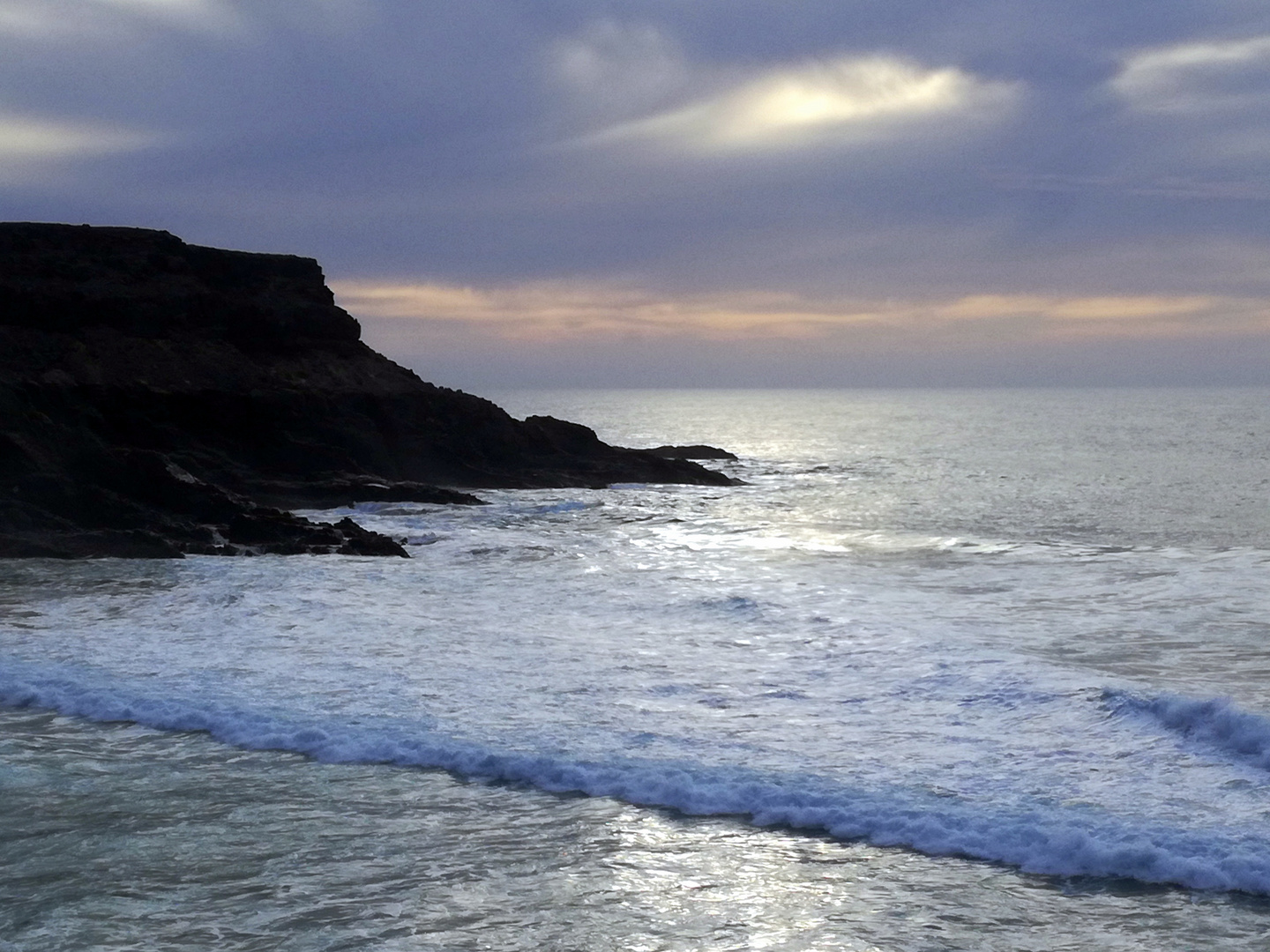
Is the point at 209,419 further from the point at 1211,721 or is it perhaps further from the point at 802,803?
the point at 1211,721

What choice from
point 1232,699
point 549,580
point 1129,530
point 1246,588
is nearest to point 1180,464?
point 1129,530

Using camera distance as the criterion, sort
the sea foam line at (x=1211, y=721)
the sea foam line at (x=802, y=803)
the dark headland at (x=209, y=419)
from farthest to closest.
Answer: the dark headland at (x=209, y=419) < the sea foam line at (x=1211, y=721) < the sea foam line at (x=802, y=803)

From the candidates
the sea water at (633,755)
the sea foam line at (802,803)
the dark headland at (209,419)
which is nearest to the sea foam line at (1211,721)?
the sea water at (633,755)

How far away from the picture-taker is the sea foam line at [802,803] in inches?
299

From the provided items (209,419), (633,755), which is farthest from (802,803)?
(209,419)

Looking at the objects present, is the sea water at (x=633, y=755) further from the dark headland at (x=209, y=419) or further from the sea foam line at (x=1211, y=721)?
the dark headland at (x=209, y=419)

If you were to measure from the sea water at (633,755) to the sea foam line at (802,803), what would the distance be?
32 millimetres

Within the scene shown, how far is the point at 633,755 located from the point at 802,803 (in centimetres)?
178

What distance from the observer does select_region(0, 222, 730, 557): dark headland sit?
2433 cm

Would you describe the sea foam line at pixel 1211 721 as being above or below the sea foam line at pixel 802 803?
above

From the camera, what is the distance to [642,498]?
37.7 metres

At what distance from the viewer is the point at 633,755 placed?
32.8 ft

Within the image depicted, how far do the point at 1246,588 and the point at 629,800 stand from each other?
1376 cm

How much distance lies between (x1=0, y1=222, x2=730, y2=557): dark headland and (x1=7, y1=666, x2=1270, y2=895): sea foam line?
1241cm
